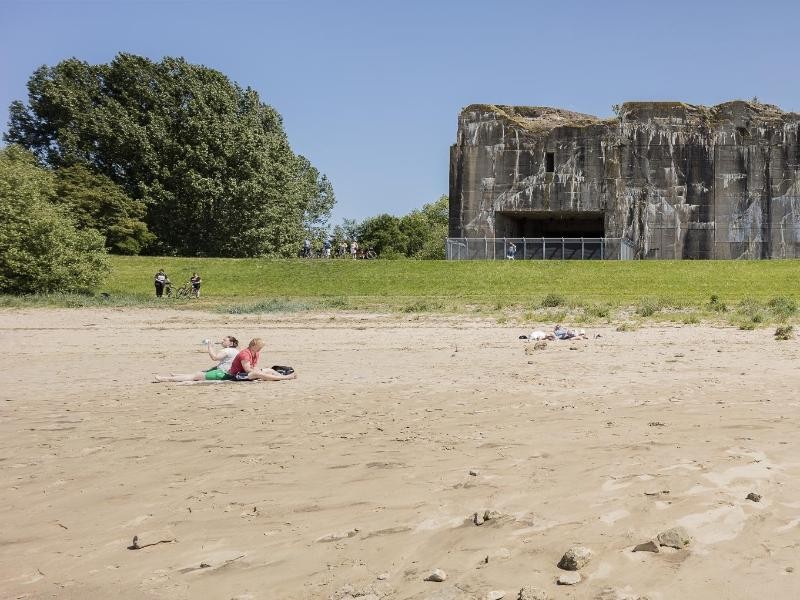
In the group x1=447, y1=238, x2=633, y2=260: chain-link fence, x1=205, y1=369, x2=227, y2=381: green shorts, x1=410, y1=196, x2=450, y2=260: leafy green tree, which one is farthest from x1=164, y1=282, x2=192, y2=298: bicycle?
x1=410, y1=196, x2=450, y2=260: leafy green tree

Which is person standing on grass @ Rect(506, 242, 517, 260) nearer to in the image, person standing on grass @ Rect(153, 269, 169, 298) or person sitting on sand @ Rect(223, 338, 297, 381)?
person standing on grass @ Rect(153, 269, 169, 298)

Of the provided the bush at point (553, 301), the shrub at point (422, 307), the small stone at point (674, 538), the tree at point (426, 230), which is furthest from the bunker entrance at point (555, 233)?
the small stone at point (674, 538)

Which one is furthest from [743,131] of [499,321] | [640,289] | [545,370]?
[545,370]

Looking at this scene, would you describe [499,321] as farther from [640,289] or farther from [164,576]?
[164,576]

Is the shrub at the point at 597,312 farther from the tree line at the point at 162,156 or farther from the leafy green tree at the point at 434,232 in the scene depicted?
the leafy green tree at the point at 434,232

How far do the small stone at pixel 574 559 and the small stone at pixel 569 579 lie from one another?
7 cm

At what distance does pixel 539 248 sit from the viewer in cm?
4975

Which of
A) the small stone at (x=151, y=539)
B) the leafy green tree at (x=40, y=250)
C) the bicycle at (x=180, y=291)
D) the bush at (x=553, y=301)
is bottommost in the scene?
the small stone at (x=151, y=539)

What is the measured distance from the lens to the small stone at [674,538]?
425cm

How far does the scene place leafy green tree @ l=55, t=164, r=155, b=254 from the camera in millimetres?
53688

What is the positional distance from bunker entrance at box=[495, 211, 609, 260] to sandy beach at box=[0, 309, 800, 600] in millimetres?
37575

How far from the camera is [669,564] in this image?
4.05m

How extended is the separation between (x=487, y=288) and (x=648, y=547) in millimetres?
31456

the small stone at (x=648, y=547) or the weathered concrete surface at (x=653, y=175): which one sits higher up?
the weathered concrete surface at (x=653, y=175)
